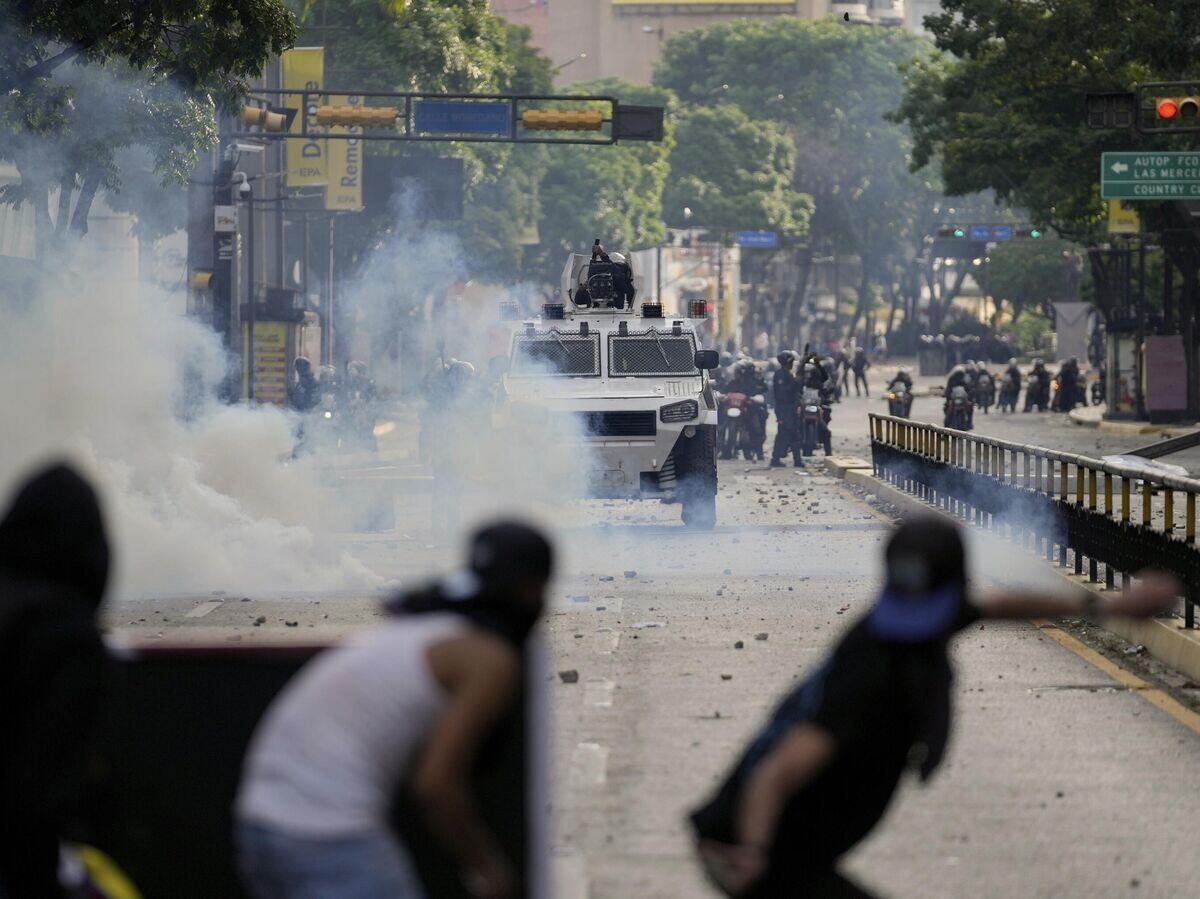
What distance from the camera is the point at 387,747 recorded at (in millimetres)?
4473

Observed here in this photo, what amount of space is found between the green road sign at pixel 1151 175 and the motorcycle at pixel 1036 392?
30.1 metres

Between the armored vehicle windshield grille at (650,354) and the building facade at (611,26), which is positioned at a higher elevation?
the building facade at (611,26)

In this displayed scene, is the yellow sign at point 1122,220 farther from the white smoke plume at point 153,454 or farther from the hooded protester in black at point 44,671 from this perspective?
the hooded protester in black at point 44,671

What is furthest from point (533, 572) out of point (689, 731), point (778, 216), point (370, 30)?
point (778, 216)

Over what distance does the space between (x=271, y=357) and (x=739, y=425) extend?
348 inches

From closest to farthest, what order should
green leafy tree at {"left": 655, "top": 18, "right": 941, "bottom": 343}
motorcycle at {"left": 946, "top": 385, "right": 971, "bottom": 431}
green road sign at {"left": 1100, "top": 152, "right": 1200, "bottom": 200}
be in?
green road sign at {"left": 1100, "top": 152, "right": 1200, "bottom": 200}
motorcycle at {"left": 946, "top": 385, "right": 971, "bottom": 431}
green leafy tree at {"left": 655, "top": 18, "right": 941, "bottom": 343}

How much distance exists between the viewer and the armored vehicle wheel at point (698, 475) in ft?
78.2

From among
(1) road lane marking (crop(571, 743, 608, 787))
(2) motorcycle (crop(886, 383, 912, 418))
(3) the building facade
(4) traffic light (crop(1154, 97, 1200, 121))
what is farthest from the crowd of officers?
(3) the building facade

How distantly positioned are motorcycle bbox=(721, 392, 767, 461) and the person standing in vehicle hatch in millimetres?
33892

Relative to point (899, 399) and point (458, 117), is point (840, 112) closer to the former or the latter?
point (899, 399)

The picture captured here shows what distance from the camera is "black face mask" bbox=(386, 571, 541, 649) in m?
4.58

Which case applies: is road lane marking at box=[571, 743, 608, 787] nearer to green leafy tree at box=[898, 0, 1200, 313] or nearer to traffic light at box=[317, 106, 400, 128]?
traffic light at box=[317, 106, 400, 128]

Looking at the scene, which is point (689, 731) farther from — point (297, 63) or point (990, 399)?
point (990, 399)

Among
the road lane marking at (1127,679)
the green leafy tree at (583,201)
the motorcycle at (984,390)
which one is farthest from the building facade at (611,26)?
the road lane marking at (1127,679)
